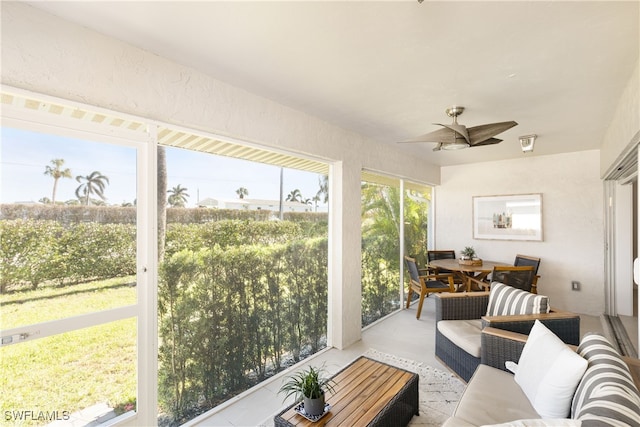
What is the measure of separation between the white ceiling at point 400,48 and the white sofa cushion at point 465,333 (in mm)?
1978

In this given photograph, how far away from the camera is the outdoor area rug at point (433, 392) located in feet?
6.91

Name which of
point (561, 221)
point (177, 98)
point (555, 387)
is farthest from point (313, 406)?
point (561, 221)

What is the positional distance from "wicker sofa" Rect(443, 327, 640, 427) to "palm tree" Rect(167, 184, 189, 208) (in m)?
2.08

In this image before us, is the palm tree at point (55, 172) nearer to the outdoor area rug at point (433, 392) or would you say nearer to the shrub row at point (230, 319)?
the shrub row at point (230, 319)

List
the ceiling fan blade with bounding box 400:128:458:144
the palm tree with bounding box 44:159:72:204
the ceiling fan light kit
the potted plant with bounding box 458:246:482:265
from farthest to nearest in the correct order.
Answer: the potted plant with bounding box 458:246:482:265 < the ceiling fan light kit < the ceiling fan blade with bounding box 400:128:458:144 < the palm tree with bounding box 44:159:72:204

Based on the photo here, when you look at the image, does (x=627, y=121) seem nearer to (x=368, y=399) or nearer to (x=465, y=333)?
(x=465, y=333)

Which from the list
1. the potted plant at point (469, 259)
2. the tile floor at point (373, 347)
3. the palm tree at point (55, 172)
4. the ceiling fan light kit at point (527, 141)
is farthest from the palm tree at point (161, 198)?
the potted plant at point (469, 259)

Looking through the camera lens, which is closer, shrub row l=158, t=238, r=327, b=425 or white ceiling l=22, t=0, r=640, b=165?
white ceiling l=22, t=0, r=640, b=165

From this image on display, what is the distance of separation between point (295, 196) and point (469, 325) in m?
2.04

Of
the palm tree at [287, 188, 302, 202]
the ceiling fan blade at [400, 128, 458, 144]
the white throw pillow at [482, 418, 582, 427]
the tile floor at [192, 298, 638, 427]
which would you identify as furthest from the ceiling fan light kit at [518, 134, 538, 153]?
the white throw pillow at [482, 418, 582, 427]

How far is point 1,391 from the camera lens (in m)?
1.40

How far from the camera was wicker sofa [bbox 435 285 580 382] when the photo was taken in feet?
7.26

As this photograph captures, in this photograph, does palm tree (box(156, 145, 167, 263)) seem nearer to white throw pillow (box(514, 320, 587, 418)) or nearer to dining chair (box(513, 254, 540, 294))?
white throw pillow (box(514, 320, 587, 418))

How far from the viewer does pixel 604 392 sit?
3.59 feet
